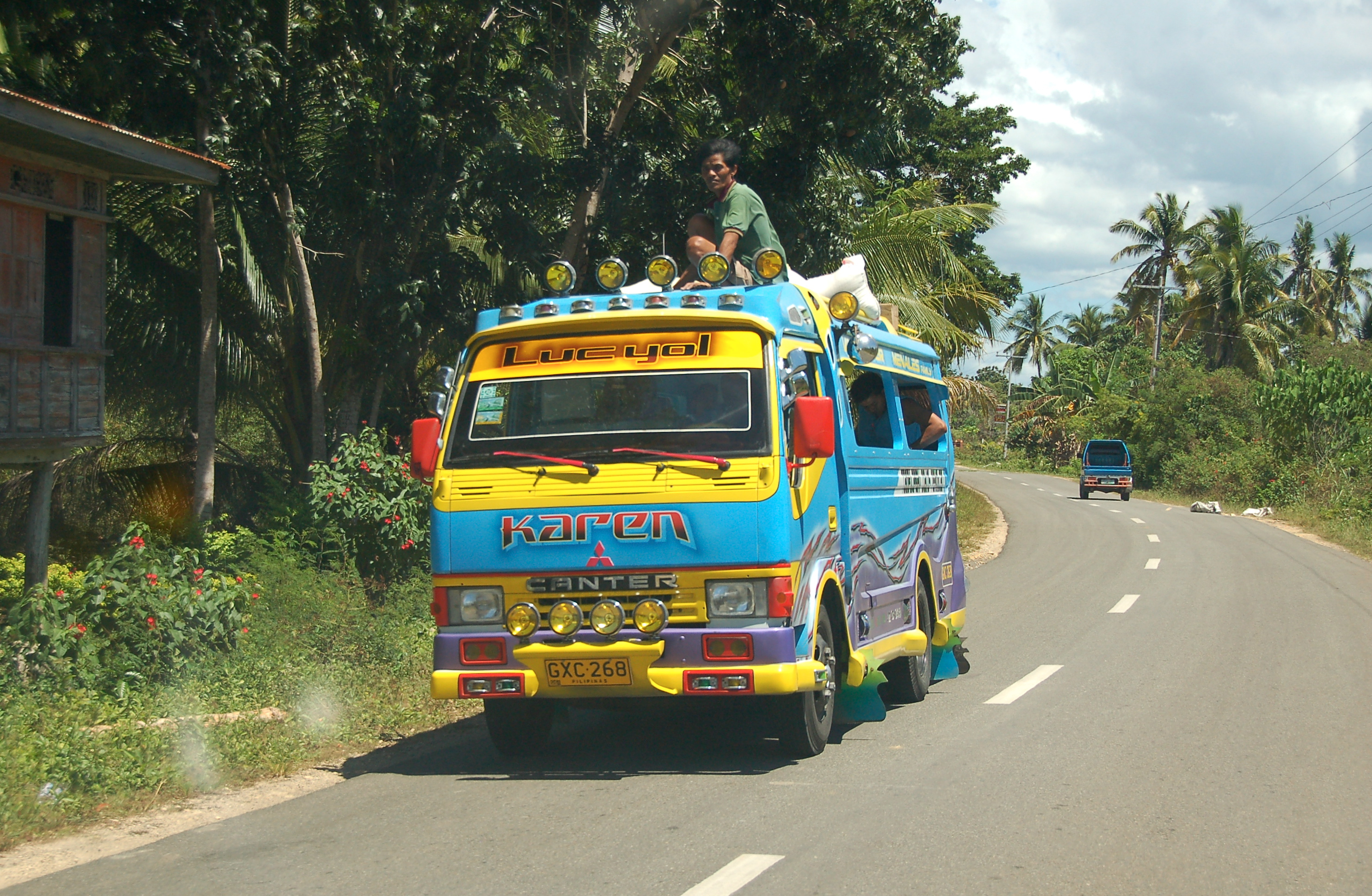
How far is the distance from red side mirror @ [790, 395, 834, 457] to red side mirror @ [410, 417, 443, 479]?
1.98m

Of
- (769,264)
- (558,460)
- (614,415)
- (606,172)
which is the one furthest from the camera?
(606,172)

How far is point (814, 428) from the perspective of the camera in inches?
249

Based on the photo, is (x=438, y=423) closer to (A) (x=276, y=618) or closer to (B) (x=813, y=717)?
(B) (x=813, y=717)

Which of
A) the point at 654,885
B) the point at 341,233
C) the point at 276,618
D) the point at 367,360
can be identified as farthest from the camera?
the point at 341,233

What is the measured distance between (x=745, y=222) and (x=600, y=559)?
9.53ft

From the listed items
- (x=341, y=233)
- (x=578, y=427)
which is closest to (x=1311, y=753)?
(x=578, y=427)

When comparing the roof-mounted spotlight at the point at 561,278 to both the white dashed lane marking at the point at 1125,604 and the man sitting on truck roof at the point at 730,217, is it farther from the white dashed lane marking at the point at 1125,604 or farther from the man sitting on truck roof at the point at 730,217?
the white dashed lane marking at the point at 1125,604

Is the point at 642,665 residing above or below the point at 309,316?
below

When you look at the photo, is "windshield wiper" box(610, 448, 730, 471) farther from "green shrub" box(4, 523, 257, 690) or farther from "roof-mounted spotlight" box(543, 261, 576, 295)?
"green shrub" box(4, 523, 257, 690)

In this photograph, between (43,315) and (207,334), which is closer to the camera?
(43,315)

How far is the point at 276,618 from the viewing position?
9.79m

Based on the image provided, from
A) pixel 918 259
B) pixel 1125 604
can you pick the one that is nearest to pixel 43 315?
pixel 1125 604

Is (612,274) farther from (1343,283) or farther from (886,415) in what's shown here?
(1343,283)

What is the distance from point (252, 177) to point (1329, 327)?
64351 millimetres
